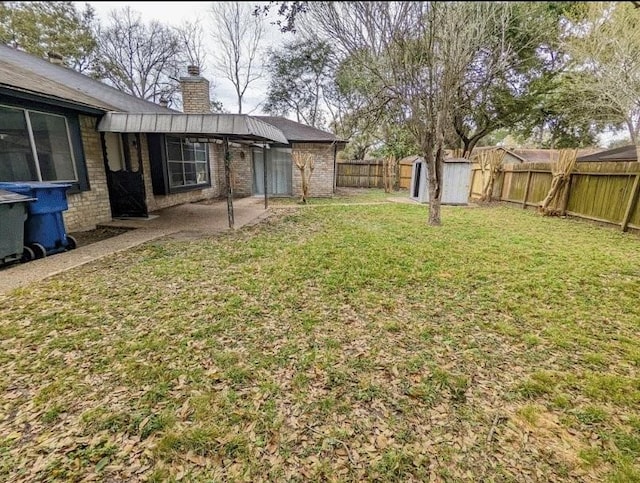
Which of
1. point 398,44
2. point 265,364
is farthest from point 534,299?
point 398,44

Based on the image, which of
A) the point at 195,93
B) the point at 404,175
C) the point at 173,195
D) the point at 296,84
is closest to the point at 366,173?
the point at 404,175

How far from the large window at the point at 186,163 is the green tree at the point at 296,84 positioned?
12.0 meters

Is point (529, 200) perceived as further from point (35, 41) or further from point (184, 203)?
point (35, 41)

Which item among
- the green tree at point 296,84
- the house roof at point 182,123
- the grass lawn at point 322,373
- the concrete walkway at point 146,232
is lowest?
the grass lawn at point 322,373

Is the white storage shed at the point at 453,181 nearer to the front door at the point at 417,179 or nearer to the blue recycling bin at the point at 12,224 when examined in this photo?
the front door at the point at 417,179

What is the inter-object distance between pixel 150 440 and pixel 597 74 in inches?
606

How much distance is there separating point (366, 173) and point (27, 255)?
17.0 meters

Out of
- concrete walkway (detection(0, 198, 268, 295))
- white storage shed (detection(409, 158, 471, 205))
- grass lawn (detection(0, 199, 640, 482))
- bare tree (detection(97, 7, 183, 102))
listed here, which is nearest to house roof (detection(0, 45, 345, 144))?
concrete walkway (detection(0, 198, 268, 295))

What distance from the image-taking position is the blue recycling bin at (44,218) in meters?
4.62

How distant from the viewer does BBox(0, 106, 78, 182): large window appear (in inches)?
204

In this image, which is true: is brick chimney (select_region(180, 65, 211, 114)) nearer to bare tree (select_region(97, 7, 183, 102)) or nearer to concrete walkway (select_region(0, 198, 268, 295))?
concrete walkway (select_region(0, 198, 268, 295))

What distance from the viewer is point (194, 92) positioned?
1056 centimetres

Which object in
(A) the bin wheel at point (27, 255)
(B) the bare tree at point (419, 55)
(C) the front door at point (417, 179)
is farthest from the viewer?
(C) the front door at point (417, 179)

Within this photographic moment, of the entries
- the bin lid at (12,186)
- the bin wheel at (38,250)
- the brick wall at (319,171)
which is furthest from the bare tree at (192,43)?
the bin wheel at (38,250)
